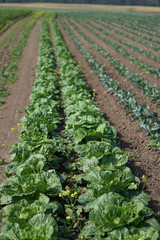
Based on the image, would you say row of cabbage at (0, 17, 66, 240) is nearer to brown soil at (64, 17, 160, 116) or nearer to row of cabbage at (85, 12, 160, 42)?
brown soil at (64, 17, 160, 116)

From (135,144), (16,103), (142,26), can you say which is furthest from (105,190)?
(142,26)

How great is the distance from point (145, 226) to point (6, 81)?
10.4m

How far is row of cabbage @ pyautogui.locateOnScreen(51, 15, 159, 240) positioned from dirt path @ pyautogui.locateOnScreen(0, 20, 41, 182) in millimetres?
1759

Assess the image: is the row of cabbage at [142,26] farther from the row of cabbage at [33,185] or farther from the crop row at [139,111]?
the row of cabbage at [33,185]

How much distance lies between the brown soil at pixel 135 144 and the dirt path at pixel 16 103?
3.07 meters

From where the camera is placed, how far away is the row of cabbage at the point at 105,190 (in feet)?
12.0

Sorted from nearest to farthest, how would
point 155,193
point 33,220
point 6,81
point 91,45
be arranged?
point 33,220 → point 155,193 → point 6,81 → point 91,45

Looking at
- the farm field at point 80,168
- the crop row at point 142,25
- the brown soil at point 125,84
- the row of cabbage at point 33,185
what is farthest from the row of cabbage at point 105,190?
the crop row at point 142,25

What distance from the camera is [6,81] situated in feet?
40.3

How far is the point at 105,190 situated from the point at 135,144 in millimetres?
2778

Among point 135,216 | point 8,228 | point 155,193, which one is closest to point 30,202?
point 8,228

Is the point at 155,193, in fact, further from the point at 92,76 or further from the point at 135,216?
the point at 92,76

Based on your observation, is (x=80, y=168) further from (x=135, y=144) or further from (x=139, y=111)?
(x=139, y=111)

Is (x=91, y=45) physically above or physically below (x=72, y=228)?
above
